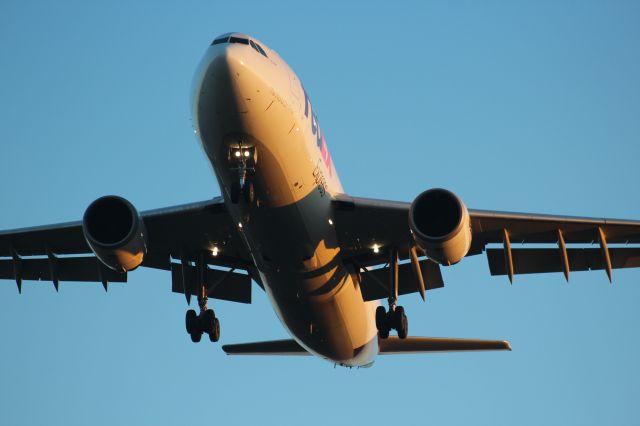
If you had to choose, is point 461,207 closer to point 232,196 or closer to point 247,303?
point 232,196

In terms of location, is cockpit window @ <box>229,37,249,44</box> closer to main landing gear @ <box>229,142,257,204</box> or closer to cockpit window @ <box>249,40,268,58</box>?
cockpit window @ <box>249,40,268,58</box>

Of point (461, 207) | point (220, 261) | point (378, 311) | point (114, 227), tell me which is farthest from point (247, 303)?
point (461, 207)

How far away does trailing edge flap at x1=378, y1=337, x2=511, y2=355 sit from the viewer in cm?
2758

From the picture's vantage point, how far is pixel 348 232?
2373 centimetres

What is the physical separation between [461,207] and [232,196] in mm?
4655

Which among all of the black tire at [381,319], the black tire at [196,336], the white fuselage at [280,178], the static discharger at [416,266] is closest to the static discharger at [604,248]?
the static discharger at [416,266]

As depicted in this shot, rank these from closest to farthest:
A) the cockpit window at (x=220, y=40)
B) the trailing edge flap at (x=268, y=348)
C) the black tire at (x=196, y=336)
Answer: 1. the cockpit window at (x=220, y=40)
2. the black tire at (x=196, y=336)
3. the trailing edge flap at (x=268, y=348)

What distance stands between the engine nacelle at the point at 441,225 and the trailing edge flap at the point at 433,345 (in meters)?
5.71

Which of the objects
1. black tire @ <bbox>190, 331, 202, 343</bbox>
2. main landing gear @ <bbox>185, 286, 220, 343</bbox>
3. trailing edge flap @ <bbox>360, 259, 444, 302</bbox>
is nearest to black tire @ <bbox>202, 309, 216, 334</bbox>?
main landing gear @ <bbox>185, 286, 220, 343</bbox>

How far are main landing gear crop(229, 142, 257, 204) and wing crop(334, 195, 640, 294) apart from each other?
2753mm

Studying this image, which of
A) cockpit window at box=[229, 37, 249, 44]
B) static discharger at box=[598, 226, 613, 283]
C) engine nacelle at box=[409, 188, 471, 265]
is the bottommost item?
static discharger at box=[598, 226, 613, 283]

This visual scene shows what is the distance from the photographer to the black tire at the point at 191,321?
84.5 feet

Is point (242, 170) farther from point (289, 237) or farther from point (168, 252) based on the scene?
point (168, 252)

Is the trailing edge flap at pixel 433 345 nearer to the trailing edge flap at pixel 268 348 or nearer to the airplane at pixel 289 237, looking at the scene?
the airplane at pixel 289 237
